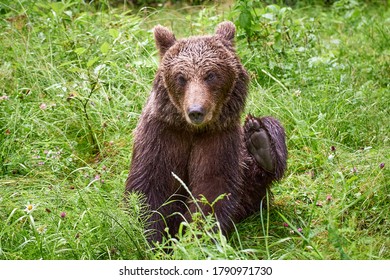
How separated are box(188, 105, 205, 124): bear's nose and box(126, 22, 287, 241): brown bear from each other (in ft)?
0.46

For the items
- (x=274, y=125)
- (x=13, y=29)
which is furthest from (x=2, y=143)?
(x=274, y=125)

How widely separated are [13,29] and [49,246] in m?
3.50

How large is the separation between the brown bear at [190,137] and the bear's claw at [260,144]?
161 mm

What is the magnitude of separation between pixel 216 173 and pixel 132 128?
6.19 ft

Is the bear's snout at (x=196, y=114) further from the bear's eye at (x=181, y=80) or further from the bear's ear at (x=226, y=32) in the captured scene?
the bear's ear at (x=226, y=32)

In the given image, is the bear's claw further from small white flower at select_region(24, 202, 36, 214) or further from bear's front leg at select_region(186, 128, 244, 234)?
small white flower at select_region(24, 202, 36, 214)

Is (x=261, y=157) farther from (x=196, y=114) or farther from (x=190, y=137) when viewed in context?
(x=196, y=114)

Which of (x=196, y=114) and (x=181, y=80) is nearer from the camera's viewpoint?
(x=196, y=114)

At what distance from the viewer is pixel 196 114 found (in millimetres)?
5395

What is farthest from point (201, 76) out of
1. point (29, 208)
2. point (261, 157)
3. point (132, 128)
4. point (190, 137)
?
point (132, 128)

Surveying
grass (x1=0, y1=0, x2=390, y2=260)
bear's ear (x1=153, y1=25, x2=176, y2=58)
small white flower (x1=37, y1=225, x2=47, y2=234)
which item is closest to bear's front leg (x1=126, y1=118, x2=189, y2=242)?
grass (x1=0, y1=0, x2=390, y2=260)

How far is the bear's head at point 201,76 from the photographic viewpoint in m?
5.50

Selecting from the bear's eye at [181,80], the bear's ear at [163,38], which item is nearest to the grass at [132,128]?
the bear's eye at [181,80]

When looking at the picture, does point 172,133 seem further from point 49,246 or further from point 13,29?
point 13,29
